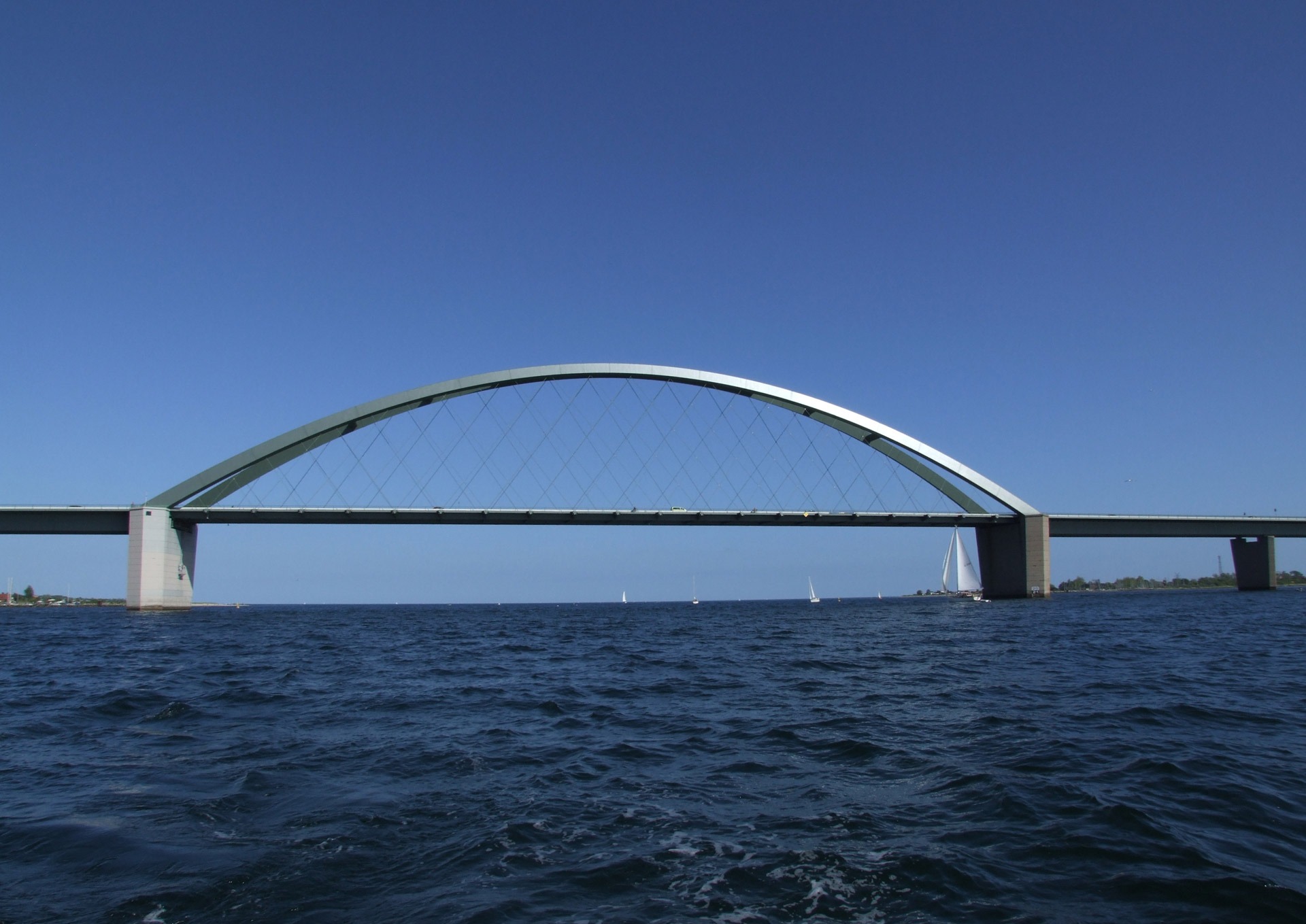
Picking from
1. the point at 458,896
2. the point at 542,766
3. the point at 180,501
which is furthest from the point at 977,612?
the point at 180,501

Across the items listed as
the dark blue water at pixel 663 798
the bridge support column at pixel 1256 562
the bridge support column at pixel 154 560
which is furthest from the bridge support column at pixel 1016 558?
the bridge support column at pixel 154 560

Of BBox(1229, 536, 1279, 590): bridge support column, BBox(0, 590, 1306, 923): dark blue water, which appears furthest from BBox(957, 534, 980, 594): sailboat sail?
BBox(0, 590, 1306, 923): dark blue water

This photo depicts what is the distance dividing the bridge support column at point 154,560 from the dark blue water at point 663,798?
152 ft

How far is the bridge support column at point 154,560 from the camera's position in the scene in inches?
2248

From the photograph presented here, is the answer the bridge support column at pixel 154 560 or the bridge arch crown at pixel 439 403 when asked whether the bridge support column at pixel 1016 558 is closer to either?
the bridge arch crown at pixel 439 403

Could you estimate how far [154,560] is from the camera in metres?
57.8

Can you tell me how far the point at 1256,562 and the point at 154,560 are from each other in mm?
114357

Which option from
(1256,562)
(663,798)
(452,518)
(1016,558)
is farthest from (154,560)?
(1256,562)

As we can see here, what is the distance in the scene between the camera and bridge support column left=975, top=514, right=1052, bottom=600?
71188 mm

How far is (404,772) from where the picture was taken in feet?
28.7

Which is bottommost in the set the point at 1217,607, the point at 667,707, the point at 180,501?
Result: the point at 1217,607

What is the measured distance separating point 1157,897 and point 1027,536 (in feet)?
238

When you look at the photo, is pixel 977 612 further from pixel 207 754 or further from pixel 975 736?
pixel 207 754

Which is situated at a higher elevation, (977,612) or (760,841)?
(760,841)
